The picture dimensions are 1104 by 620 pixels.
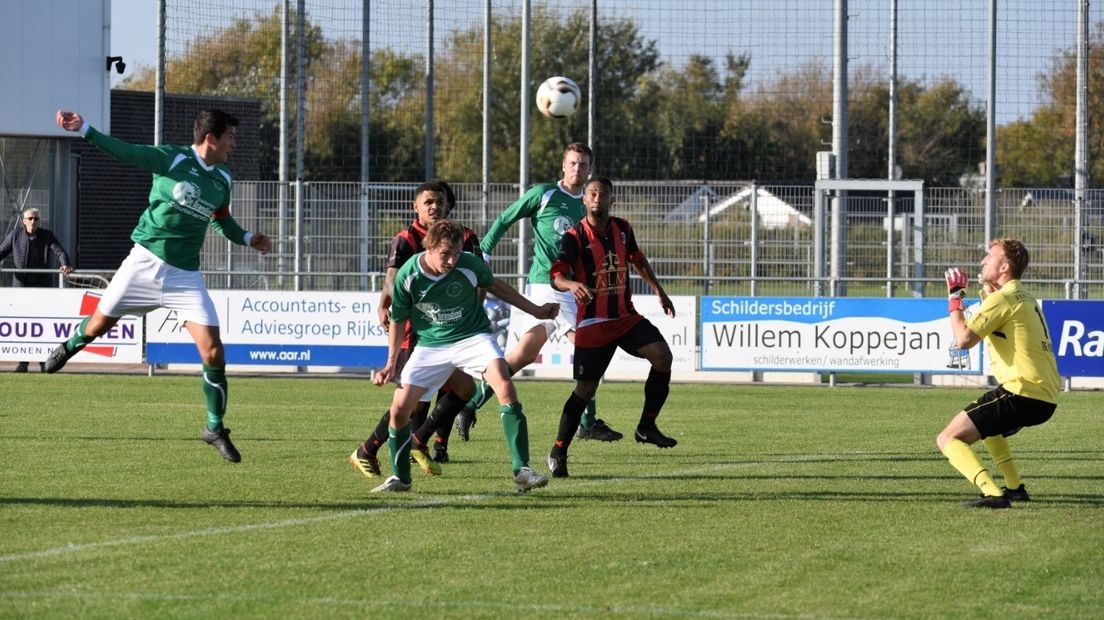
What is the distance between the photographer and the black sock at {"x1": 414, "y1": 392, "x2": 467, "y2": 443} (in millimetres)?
10906

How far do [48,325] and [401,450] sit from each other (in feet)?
41.1

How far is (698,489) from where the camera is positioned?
10156 millimetres

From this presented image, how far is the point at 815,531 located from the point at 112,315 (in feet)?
16.9

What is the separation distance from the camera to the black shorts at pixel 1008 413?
9.24 meters

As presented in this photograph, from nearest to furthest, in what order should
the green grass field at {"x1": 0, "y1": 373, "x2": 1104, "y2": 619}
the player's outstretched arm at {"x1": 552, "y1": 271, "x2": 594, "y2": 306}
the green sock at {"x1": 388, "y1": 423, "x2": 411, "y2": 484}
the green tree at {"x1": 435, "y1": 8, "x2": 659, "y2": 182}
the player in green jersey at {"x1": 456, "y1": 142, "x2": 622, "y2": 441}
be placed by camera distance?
1. the green grass field at {"x1": 0, "y1": 373, "x2": 1104, "y2": 619}
2. the green sock at {"x1": 388, "y1": 423, "x2": 411, "y2": 484}
3. the player's outstretched arm at {"x1": 552, "y1": 271, "x2": 594, "y2": 306}
4. the player in green jersey at {"x1": 456, "y1": 142, "x2": 622, "y2": 441}
5. the green tree at {"x1": 435, "y1": 8, "x2": 659, "y2": 182}

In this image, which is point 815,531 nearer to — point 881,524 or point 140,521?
point 881,524

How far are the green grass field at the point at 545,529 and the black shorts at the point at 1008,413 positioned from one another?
0.52 meters

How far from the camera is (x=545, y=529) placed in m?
8.37

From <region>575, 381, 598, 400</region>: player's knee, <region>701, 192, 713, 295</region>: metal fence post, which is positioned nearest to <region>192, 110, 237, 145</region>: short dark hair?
<region>575, 381, 598, 400</region>: player's knee

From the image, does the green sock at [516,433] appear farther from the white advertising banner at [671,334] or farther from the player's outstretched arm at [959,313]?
the white advertising banner at [671,334]

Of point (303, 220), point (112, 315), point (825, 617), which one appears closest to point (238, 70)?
point (303, 220)

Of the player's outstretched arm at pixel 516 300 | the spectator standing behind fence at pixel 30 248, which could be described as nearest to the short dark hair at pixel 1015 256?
the player's outstretched arm at pixel 516 300

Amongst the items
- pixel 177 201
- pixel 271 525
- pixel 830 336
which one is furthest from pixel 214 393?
pixel 830 336

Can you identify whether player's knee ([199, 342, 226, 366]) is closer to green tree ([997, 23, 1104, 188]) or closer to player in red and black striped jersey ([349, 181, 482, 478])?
player in red and black striped jersey ([349, 181, 482, 478])
